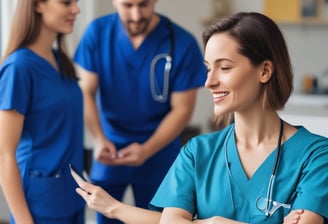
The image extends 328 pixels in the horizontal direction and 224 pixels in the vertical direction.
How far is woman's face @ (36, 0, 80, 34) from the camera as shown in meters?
2.12

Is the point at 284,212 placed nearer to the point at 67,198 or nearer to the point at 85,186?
the point at 85,186

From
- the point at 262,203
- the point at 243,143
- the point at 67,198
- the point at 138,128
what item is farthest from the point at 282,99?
the point at 138,128

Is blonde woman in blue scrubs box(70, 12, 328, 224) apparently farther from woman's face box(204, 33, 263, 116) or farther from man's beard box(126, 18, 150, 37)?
man's beard box(126, 18, 150, 37)

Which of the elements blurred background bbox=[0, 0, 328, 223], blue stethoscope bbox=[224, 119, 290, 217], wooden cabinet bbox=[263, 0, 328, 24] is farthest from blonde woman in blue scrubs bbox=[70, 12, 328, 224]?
wooden cabinet bbox=[263, 0, 328, 24]

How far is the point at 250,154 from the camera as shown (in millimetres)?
1661

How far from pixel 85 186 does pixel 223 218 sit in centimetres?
44

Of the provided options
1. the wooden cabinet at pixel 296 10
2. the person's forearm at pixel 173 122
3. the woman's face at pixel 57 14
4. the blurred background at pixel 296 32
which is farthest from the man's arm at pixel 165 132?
the wooden cabinet at pixel 296 10

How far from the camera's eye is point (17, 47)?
207 centimetres

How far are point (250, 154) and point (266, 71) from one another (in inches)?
8.7

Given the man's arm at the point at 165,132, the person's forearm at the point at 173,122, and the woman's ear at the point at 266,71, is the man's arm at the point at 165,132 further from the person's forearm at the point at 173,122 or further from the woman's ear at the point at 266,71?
the woman's ear at the point at 266,71

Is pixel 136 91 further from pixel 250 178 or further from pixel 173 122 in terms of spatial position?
pixel 250 178

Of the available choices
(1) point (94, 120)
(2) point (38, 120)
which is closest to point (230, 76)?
(2) point (38, 120)

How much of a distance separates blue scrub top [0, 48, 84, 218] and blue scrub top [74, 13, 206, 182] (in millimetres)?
385

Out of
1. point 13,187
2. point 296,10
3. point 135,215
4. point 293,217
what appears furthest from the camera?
point 296,10
